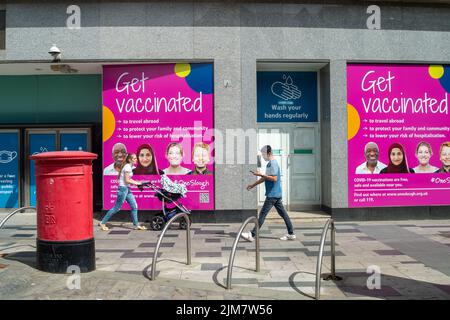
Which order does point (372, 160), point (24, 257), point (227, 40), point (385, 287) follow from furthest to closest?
Result: point (372, 160) → point (227, 40) → point (24, 257) → point (385, 287)

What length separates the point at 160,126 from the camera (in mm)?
12273

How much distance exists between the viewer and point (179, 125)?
1224 cm

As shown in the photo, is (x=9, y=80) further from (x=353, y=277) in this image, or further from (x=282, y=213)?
(x=353, y=277)

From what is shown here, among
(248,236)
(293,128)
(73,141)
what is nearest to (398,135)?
(293,128)

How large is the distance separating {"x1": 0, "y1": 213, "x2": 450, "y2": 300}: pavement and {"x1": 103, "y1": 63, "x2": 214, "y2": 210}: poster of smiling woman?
141 centimetres

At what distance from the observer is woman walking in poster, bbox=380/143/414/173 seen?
12.4 m

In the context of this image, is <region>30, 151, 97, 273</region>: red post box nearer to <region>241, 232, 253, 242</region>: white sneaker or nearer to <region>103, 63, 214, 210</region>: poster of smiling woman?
<region>241, 232, 253, 242</region>: white sneaker

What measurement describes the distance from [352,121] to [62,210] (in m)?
8.09

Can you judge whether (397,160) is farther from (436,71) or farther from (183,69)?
(183,69)

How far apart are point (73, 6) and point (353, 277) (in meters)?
9.56

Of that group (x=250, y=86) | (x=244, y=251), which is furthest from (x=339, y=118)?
(x=244, y=251)

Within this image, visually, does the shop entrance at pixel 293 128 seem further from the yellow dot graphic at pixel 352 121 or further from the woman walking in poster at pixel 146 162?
the woman walking in poster at pixel 146 162

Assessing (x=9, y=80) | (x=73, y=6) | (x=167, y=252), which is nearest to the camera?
(x=167, y=252)
